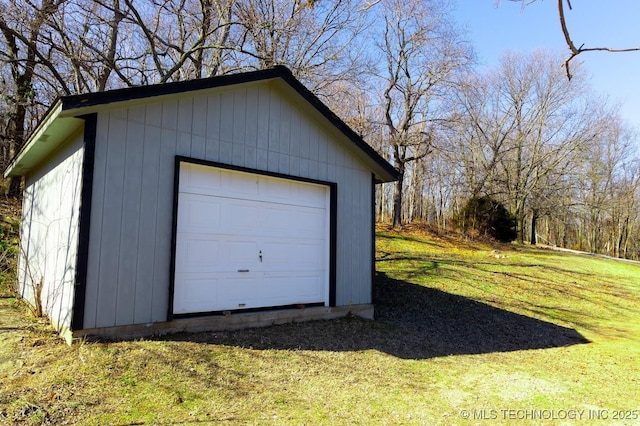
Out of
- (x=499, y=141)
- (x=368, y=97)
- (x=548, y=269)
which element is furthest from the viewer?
(x=499, y=141)

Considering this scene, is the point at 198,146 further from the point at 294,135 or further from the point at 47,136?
the point at 47,136

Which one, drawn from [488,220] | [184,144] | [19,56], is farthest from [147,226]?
[488,220]

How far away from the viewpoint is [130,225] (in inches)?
203

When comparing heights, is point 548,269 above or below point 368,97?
below

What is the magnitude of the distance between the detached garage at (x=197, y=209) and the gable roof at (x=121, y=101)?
2 cm

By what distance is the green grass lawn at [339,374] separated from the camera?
12.0 feet

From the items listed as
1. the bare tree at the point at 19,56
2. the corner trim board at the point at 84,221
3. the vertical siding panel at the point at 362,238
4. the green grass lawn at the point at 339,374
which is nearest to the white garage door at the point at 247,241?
the green grass lawn at the point at 339,374

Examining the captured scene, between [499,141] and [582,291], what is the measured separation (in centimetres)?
Result: 1596

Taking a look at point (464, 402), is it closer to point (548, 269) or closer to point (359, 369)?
point (359, 369)

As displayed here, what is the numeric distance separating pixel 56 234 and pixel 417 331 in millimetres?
6200

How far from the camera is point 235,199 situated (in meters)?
6.33

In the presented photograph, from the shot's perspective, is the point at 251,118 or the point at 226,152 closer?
the point at 226,152

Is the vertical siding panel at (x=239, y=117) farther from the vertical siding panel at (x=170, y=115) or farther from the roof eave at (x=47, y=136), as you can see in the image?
the roof eave at (x=47, y=136)

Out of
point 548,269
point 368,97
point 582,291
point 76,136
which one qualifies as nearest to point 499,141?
point 368,97
